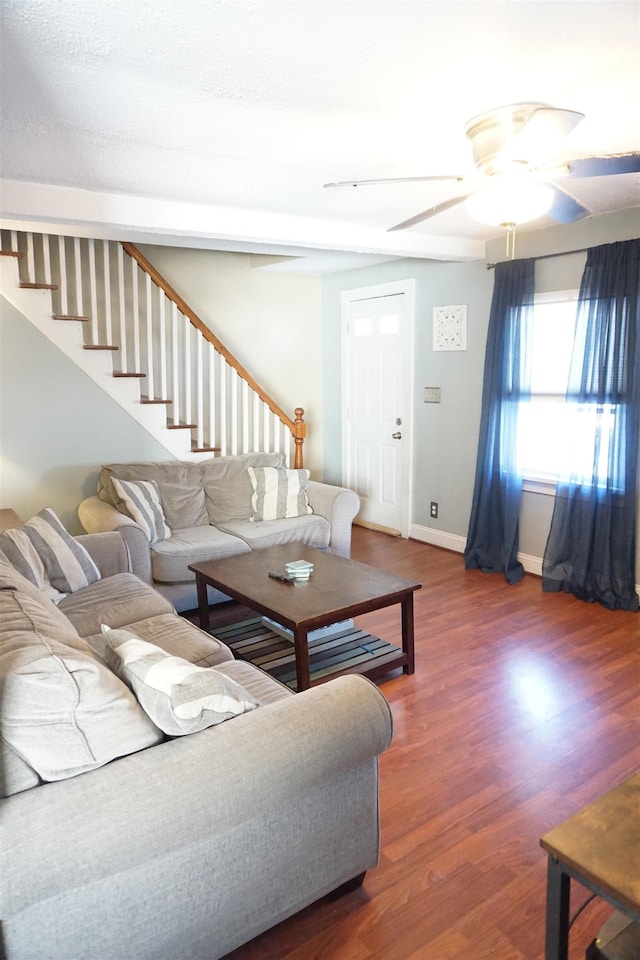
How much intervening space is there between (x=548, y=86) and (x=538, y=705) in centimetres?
241

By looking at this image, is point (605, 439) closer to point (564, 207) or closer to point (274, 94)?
point (564, 207)

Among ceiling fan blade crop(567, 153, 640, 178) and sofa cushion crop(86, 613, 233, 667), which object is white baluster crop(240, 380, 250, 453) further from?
ceiling fan blade crop(567, 153, 640, 178)

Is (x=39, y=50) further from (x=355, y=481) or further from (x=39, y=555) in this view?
(x=355, y=481)

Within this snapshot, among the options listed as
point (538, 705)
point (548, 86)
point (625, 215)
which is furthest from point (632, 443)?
point (548, 86)

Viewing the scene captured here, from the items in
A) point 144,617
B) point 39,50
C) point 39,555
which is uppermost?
point 39,50

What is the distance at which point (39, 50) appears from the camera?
67.1 inches

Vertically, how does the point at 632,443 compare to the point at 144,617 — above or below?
above

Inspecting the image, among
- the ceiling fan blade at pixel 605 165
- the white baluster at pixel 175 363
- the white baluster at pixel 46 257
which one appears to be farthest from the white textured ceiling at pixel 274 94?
the white baluster at pixel 175 363

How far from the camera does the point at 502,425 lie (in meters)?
4.39

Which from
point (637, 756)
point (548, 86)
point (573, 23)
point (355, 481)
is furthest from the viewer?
point (355, 481)

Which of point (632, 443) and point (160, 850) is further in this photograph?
point (632, 443)

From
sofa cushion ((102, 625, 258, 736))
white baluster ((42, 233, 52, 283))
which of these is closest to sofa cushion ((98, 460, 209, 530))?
white baluster ((42, 233, 52, 283))

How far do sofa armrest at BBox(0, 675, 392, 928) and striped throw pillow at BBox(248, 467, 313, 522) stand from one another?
9.02 ft

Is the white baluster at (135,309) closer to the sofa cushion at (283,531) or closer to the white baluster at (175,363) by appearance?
the white baluster at (175,363)
